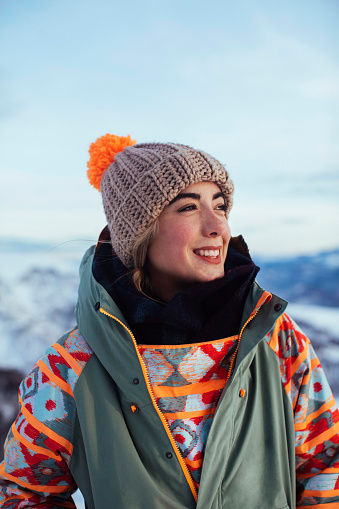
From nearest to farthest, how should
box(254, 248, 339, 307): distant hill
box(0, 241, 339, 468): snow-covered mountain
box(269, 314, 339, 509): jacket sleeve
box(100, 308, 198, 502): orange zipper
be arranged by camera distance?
box(100, 308, 198, 502): orange zipper, box(269, 314, 339, 509): jacket sleeve, box(0, 241, 339, 468): snow-covered mountain, box(254, 248, 339, 307): distant hill

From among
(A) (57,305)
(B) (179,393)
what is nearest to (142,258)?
(B) (179,393)

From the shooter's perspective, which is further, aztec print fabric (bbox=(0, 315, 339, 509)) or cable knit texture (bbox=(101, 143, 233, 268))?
cable knit texture (bbox=(101, 143, 233, 268))

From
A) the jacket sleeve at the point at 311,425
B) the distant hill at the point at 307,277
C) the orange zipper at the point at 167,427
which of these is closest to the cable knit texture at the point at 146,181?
the orange zipper at the point at 167,427

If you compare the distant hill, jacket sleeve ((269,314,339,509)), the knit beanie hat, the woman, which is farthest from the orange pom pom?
the distant hill

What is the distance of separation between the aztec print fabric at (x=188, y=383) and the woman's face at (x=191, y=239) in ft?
0.70

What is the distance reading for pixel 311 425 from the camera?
3.86 feet

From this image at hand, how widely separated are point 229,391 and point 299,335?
1.01 feet

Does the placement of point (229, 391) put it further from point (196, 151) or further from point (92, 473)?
point (196, 151)

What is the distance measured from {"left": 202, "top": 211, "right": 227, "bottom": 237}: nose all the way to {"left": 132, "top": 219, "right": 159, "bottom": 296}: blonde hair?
0.15 metres

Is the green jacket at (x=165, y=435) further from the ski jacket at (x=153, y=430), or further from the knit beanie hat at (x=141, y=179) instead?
the knit beanie hat at (x=141, y=179)

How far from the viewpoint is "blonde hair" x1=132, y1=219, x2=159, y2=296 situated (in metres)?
1.26

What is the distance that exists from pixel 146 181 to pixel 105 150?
0.28 metres

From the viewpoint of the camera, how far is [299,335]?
4.03ft

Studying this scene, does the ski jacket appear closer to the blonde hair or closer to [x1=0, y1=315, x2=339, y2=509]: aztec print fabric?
[x1=0, y1=315, x2=339, y2=509]: aztec print fabric
